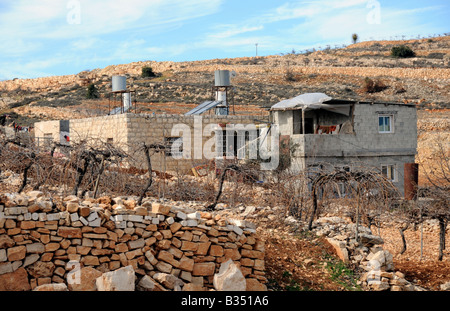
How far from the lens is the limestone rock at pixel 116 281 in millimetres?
7668

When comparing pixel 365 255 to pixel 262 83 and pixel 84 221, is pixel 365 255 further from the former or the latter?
pixel 262 83

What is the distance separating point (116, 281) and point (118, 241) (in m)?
1.11

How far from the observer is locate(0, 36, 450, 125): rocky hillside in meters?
44.2

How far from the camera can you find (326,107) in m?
23.5

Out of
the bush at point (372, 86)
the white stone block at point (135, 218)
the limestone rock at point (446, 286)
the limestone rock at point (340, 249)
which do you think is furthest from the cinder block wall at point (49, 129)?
the bush at point (372, 86)

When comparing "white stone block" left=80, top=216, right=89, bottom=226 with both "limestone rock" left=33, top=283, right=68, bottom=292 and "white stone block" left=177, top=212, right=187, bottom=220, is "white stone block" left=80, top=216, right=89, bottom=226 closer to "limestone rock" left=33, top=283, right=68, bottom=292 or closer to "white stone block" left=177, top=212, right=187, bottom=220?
"limestone rock" left=33, top=283, right=68, bottom=292

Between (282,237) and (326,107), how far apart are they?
1253 cm

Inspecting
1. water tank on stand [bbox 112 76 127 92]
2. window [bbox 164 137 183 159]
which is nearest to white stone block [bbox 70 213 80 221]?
window [bbox 164 137 183 159]

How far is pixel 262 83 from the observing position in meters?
56.2

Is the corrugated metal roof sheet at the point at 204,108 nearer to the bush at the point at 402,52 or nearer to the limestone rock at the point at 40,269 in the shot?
the limestone rock at the point at 40,269

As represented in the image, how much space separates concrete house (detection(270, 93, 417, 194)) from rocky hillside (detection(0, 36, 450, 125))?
546 inches

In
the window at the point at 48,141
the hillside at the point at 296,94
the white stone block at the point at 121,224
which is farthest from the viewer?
the window at the point at 48,141

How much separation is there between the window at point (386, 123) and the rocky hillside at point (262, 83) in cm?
1479
